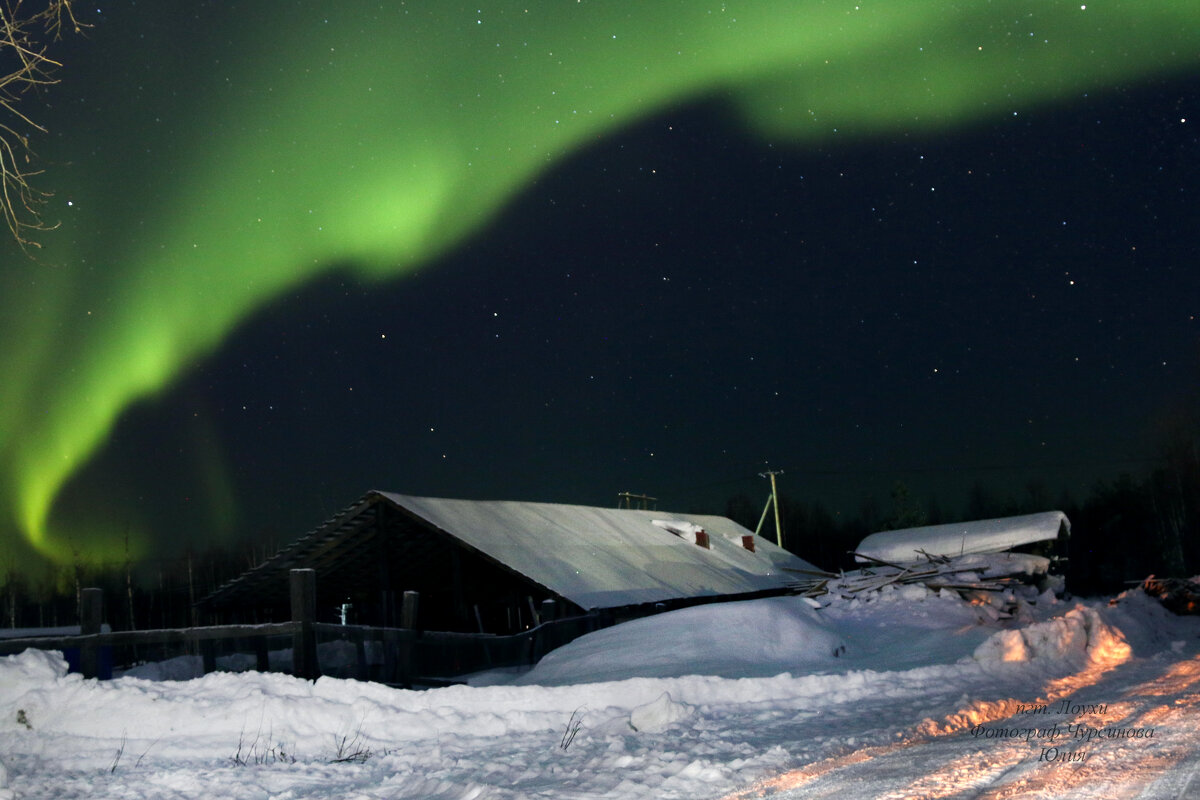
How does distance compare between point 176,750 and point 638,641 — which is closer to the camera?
point 176,750

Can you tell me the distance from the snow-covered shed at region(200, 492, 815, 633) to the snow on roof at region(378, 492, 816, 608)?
2.6 inches

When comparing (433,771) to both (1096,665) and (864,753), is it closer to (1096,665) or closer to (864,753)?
(864,753)

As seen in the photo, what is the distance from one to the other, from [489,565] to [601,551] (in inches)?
139

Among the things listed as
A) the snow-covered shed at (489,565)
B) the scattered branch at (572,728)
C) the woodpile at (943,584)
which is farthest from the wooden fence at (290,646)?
the woodpile at (943,584)

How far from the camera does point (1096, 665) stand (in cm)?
1461

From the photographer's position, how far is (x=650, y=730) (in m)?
9.12

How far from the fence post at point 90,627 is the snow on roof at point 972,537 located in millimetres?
35285

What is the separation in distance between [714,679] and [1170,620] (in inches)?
754

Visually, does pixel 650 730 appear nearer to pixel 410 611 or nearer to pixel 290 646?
pixel 290 646

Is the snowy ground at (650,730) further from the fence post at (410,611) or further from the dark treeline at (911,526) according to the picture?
the dark treeline at (911,526)

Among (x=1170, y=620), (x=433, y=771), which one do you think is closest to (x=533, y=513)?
(x=1170, y=620)

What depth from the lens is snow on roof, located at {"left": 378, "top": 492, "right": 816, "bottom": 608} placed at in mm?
23250

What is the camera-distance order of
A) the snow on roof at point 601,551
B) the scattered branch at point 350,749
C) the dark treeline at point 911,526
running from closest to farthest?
the scattered branch at point 350,749 → the snow on roof at point 601,551 → the dark treeline at point 911,526

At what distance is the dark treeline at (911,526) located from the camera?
228ft
